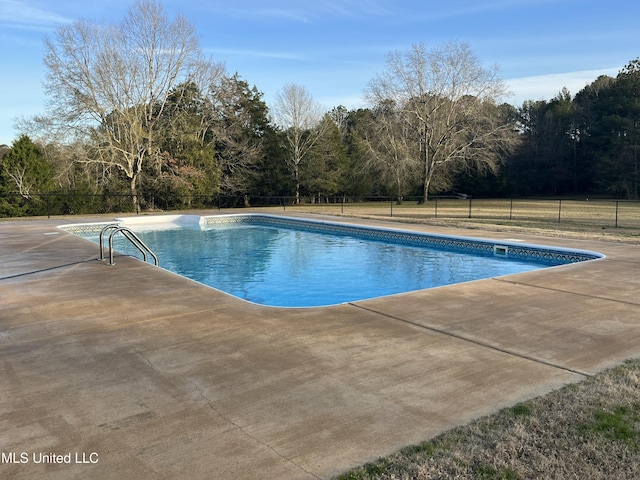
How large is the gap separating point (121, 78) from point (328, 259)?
1675cm

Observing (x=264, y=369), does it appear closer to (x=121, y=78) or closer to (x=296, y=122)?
(x=121, y=78)

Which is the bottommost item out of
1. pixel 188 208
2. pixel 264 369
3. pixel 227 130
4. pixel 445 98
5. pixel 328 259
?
pixel 328 259

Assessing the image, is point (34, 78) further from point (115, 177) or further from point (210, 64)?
point (210, 64)

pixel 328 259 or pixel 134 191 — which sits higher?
pixel 134 191

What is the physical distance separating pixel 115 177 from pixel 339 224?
13.9 m

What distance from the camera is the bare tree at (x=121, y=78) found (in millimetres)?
21328

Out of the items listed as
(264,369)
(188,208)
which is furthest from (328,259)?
(188,208)

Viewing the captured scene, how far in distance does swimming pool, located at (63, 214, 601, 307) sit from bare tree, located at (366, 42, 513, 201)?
14.9 meters

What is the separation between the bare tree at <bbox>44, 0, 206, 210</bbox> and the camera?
70.0 feet

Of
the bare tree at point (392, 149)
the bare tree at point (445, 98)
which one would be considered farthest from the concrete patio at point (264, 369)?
the bare tree at point (445, 98)

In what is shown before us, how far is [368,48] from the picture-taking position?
2681 cm

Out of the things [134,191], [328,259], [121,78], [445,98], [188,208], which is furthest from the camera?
[445,98]

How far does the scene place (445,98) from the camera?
2833 cm

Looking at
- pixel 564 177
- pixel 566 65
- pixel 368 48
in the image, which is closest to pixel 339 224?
pixel 368 48
